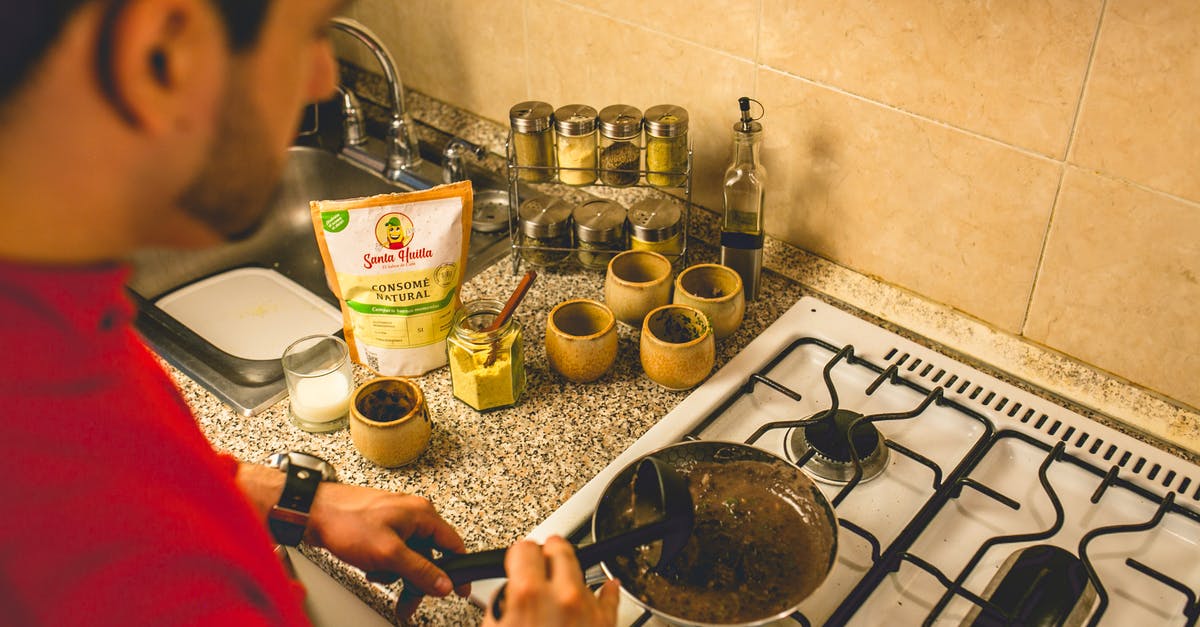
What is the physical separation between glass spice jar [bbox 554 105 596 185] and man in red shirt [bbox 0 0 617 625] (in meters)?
0.66

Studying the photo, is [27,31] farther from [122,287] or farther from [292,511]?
[292,511]

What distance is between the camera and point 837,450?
3.23 feet

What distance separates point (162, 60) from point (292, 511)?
582 mm

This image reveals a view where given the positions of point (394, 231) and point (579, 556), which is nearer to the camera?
point (579, 556)

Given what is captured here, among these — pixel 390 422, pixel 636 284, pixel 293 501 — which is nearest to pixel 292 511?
pixel 293 501

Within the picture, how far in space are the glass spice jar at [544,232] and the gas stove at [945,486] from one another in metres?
0.32

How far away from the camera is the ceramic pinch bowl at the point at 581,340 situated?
1.09 meters

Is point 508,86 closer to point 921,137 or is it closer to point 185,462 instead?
point 921,137

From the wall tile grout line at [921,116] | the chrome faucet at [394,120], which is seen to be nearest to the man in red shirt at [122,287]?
the wall tile grout line at [921,116]

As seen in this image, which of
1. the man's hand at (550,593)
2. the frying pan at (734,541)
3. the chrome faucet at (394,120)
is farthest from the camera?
the chrome faucet at (394,120)

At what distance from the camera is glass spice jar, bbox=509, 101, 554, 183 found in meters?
1.28

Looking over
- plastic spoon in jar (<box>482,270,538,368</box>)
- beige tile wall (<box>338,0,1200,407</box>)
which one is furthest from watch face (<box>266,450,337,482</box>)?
beige tile wall (<box>338,0,1200,407</box>)

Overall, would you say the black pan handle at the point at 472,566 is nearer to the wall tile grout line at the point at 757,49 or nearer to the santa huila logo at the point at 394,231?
the santa huila logo at the point at 394,231

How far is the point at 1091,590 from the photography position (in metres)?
0.85
